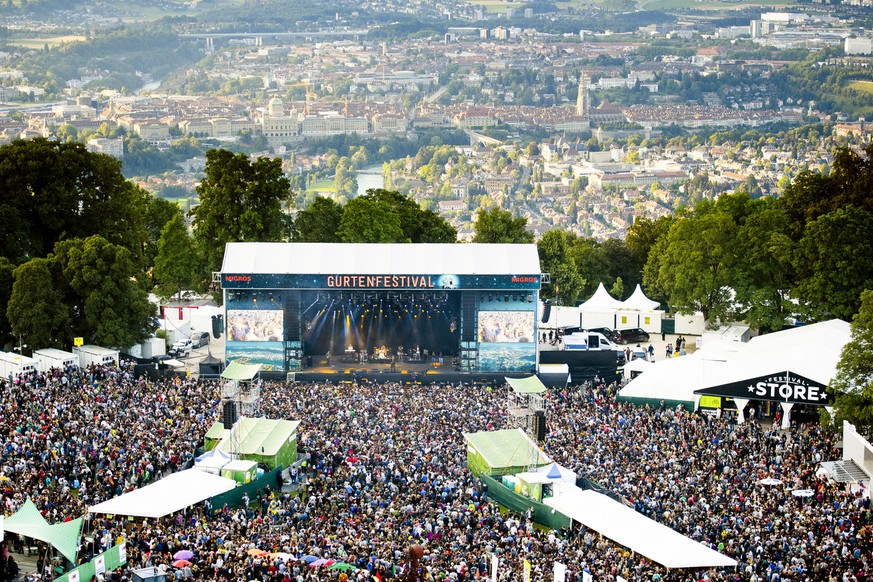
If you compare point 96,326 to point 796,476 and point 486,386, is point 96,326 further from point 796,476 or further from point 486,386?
point 796,476

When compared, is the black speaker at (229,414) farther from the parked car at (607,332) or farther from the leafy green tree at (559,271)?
the leafy green tree at (559,271)

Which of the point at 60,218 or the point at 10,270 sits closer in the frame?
the point at 10,270

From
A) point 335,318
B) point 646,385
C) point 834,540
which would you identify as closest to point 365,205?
point 335,318

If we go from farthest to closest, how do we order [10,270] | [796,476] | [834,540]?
[10,270], [796,476], [834,540]

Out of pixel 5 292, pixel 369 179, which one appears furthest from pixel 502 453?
pixel 369 179

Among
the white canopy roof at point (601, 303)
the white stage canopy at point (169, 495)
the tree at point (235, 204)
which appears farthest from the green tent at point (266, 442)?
the tree at point (235, 204)

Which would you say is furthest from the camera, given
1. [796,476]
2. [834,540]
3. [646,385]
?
[646,385]

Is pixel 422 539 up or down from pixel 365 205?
down
